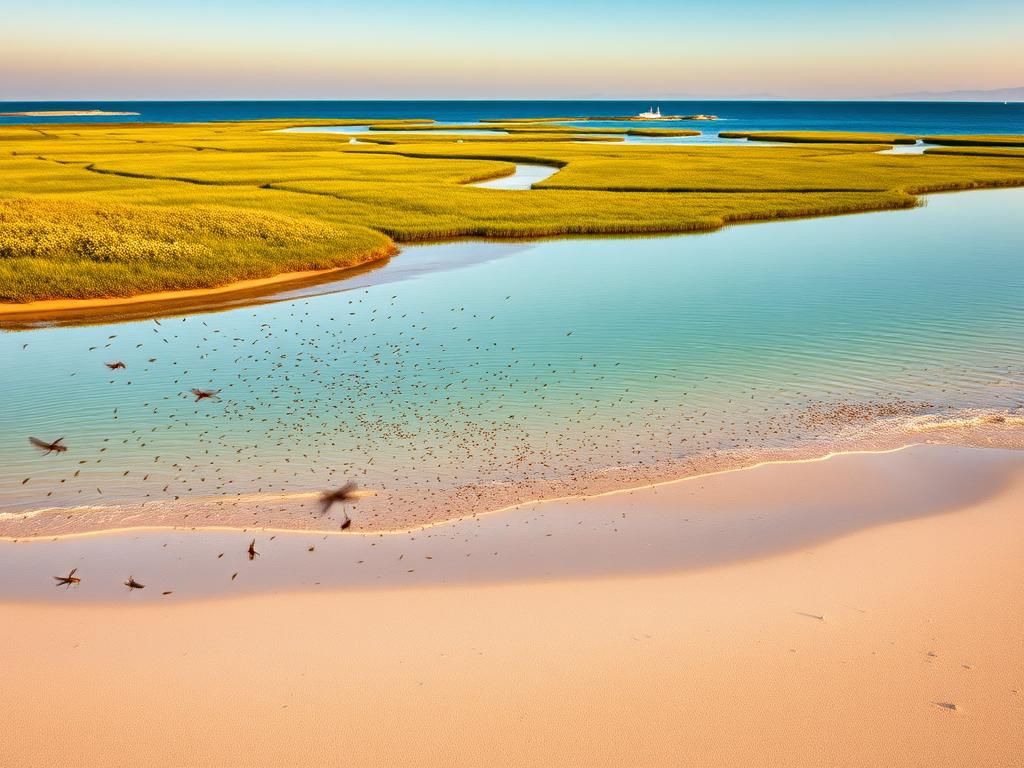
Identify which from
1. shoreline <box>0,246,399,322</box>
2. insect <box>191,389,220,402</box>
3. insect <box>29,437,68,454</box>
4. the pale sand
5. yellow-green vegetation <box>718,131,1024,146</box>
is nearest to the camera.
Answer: the pale sand

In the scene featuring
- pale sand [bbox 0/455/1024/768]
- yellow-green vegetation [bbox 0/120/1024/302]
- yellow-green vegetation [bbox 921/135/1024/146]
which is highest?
yellow-green vegetation [bbox 921/135/1024/146]

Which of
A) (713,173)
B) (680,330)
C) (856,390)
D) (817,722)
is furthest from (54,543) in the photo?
(713,173)

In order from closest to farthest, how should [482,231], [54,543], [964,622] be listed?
[964,622]
[54,543]
[482,231]

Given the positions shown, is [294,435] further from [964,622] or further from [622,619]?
[964,622]

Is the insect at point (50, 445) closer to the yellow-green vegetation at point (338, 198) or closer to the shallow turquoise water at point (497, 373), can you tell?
the shallow turquoise water at point (497, 373)

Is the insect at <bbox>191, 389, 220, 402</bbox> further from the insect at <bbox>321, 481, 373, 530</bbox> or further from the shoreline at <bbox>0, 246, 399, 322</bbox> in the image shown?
the shoreline at <bbox>0, 246, 399, 322</bbox>

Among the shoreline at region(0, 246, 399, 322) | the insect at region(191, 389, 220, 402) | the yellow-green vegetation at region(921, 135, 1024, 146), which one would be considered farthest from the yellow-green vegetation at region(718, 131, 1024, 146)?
the insect at region(191, 389, 220, 402)

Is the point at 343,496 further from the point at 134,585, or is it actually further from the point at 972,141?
the point at 972,141
